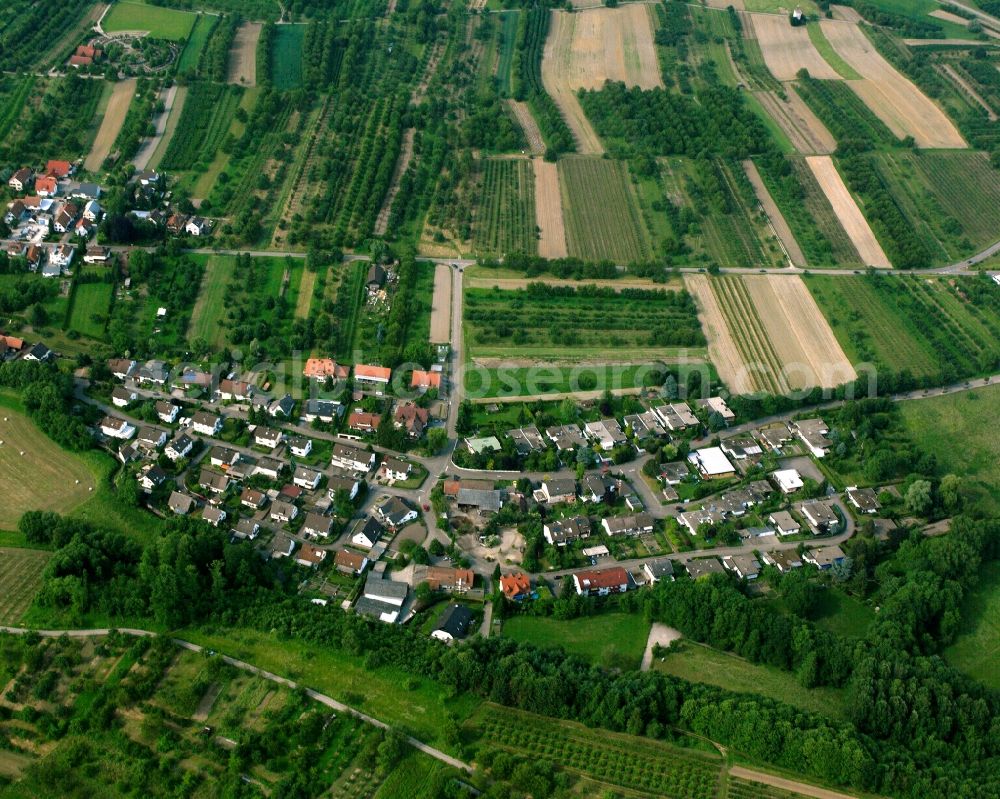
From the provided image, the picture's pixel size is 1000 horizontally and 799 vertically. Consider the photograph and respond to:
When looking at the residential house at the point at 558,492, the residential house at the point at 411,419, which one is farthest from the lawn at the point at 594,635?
the residential house at the point at 411,419

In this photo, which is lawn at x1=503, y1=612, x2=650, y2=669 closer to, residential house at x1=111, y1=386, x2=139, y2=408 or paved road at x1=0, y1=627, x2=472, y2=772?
paved road at x1=0, y1=627, x2=472, y2=772

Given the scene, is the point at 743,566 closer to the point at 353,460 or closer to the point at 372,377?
the point at 353,460

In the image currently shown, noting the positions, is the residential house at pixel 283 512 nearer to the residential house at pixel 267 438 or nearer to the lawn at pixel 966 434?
the residential house at pixel 267 438

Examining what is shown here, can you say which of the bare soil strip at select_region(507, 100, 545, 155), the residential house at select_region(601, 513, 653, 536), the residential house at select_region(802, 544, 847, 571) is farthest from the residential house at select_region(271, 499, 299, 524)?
the bare soil strip at select_region(507, 100, 545, 155)

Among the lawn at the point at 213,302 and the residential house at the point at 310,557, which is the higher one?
the lawn at the point at 213,302

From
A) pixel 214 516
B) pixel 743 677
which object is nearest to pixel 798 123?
pixel 743 677

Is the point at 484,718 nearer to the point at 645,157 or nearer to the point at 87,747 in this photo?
the point at 87,747
